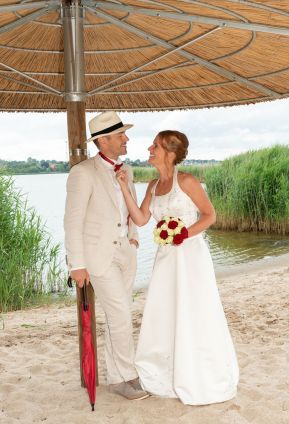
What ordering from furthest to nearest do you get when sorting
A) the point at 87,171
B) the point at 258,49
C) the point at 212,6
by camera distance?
the point at 258,49, the point at 87,171, the point at 212,6

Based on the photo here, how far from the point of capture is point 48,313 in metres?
7.84

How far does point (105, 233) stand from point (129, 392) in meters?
1.08

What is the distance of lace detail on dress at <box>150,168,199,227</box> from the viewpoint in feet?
12.8

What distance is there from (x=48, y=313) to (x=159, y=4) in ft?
16.8

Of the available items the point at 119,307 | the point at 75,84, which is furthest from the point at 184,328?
the point at 75,84

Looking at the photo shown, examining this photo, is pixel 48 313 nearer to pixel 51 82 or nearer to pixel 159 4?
pixel 51 82

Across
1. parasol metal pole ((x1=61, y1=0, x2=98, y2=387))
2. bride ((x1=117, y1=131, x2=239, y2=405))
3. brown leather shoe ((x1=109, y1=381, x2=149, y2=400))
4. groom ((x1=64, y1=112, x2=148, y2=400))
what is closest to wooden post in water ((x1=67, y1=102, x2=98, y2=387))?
parasol metal pole ((x1=61, y1=0, x2=98, y2=387))

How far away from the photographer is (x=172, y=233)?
3721 mm

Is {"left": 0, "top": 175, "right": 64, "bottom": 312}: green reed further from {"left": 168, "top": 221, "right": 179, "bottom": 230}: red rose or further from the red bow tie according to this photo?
{"left": 168, "top": 221, "right": 179, "bottom": 230}: red rose

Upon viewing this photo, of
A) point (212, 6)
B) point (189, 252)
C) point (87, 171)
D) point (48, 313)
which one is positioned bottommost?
point (48, 313)

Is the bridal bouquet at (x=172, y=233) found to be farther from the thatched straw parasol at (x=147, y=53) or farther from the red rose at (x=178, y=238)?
the thatched straw parasol at (x=147, y=53)

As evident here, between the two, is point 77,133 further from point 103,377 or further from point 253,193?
point 253,193

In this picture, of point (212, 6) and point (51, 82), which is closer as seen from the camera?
point (212, 6)

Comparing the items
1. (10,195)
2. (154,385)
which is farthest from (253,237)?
(154,385)
